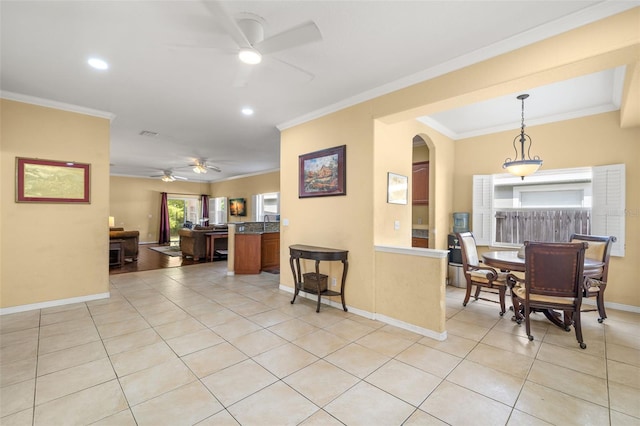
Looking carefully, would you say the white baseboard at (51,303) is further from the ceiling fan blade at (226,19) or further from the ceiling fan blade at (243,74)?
the ceiling fan blade at (226,19)

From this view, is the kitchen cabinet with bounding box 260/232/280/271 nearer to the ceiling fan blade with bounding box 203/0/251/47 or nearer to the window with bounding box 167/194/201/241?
the ceiling fan blade with bounding box 203/0/251/47

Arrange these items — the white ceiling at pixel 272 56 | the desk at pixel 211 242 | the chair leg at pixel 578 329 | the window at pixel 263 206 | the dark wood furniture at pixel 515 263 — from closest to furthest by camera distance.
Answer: the white ceiling at pixel 272 56 → the chair leg at pixel 578 329 → the dark wood furniture at pixel 515 263 → the desk at pixel 211 242 → the window at pixel 263 206

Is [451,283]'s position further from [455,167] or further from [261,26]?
[261,26]

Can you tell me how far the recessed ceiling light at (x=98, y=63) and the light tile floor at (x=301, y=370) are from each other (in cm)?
276

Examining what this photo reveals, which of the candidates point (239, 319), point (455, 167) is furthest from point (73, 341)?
point (455, 167)

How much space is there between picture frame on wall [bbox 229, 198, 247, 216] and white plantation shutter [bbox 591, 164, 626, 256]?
9.56 metres

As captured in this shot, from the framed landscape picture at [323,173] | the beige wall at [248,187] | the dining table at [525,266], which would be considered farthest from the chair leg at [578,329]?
the beige wall at [248,187]

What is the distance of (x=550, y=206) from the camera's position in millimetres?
4406

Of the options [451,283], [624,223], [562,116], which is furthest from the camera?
[451,283]

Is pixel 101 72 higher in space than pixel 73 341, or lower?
higher

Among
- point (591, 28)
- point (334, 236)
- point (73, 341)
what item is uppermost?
point (591, 28)

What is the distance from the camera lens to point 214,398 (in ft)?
6.19

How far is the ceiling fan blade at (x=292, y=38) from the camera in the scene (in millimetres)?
Result: 1844

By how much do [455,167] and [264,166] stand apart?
19.3 ft
